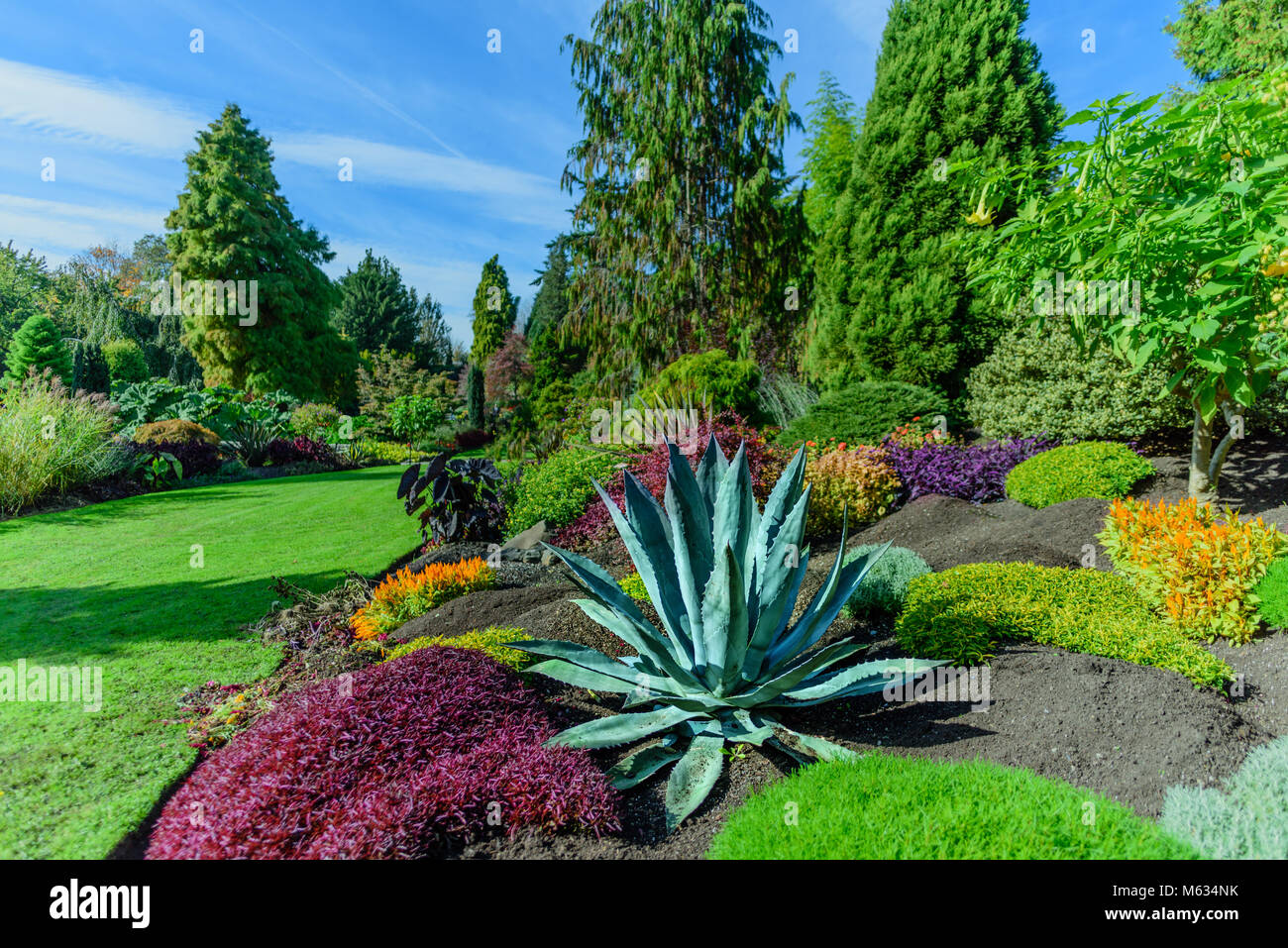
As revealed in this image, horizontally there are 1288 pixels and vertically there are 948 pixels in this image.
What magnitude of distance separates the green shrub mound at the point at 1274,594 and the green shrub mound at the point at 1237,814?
1470 mm

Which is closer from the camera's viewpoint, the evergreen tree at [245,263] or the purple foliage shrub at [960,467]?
the purple foliage shrub at [960,467]

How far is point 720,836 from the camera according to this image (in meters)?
2.21

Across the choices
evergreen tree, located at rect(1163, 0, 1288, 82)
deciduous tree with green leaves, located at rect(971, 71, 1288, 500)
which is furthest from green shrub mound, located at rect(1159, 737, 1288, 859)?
evergreen tree, located at rect(1163, 0, 1288, 82)

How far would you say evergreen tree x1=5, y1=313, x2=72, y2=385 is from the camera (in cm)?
1628

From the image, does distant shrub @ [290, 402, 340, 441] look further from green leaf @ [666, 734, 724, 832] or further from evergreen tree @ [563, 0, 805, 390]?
green leaf @ [666, 734, 724, 832]

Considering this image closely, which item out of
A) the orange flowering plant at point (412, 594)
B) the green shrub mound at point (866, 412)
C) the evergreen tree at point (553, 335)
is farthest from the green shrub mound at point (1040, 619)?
the evergreen tree at point (553, 335)

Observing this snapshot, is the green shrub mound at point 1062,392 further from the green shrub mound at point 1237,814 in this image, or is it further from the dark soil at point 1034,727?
the green shrub mound at point 1237,814

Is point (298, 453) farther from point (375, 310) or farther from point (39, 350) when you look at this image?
point (375, 310)

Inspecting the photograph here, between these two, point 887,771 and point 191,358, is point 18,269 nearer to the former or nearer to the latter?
point 191,358

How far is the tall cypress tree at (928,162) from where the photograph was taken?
10.2 meters

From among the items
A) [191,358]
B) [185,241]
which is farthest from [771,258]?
[191,358]

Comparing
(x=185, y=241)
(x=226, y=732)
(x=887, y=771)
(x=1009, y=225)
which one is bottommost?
(x=226, y=732)
